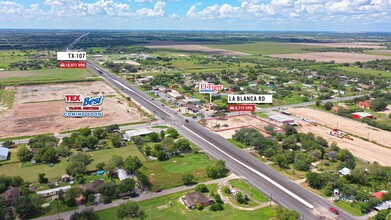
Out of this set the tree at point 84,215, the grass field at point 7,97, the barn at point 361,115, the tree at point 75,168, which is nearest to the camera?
the tree at point 84,215

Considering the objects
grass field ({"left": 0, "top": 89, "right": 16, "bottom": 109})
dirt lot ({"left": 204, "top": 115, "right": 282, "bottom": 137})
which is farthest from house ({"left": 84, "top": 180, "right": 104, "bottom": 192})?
grass field ({"left": 0, "top": 89, "right": 16, "bottom": 109})

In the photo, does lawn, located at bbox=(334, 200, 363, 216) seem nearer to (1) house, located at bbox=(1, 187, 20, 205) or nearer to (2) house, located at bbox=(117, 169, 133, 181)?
(2) house, located at bbox=(117, 169, 133, 181)

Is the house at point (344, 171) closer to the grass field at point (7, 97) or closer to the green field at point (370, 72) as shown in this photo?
the grass field at point (7, 97)

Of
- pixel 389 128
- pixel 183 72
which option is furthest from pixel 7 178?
pixel 183 72

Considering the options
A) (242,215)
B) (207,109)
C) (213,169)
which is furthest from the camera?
(207,109)

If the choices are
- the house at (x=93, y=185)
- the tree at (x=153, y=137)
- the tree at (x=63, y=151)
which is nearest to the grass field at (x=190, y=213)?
the house at (x=93, y=185)

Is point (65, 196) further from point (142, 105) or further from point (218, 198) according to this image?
point (142, 105)

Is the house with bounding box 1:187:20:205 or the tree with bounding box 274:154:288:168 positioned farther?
the tree with bounding box 274:154:288:168
